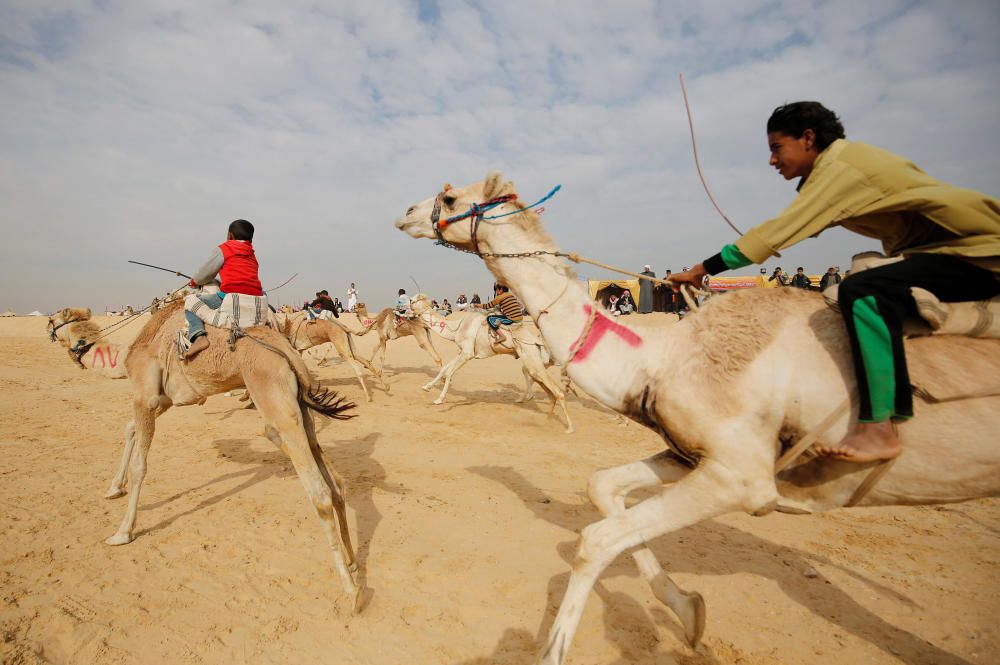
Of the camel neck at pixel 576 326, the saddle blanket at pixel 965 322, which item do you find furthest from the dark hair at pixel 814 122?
the camel neck at pixel 576 326

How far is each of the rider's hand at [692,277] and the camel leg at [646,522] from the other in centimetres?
102

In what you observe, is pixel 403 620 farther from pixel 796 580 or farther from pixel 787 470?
pixel 796 580

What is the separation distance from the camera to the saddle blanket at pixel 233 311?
16.6 ft

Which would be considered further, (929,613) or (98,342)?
(98,342)

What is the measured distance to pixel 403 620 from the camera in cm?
363

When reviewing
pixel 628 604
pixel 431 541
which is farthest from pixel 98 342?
pixel 628 604

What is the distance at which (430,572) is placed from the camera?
169 inches

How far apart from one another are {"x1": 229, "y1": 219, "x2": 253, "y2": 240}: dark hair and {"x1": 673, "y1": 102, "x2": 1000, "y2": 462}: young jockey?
4.82 m

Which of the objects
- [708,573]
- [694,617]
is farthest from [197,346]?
[708,573]

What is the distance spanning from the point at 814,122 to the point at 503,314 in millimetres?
9627

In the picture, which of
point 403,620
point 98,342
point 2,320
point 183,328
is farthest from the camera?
point 2,320

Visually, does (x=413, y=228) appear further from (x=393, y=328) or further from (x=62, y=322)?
(x=393, y=328)

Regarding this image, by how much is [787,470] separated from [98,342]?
25.2ft

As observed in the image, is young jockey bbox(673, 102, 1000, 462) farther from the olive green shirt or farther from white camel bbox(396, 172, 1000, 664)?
white camel bbox(396, 172, 1000, 664)
